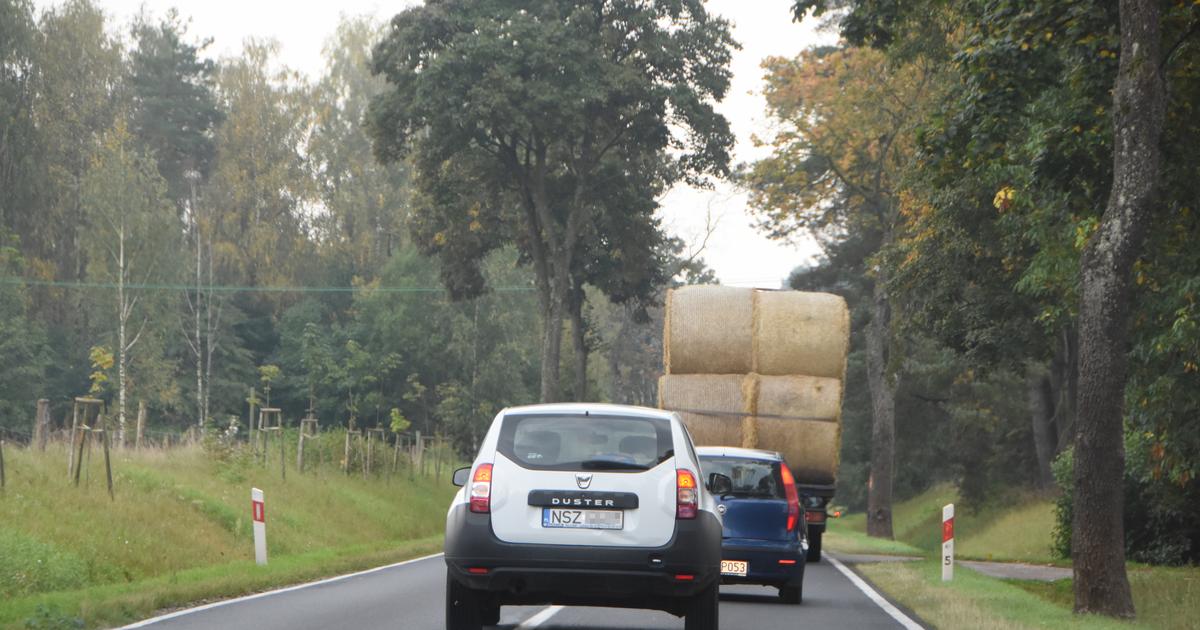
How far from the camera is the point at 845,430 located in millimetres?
65125

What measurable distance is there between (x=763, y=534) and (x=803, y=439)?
30.2 ft

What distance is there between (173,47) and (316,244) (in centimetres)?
1294

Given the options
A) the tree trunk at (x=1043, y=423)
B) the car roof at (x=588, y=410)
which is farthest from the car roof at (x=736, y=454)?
the tree trunk at (x=1043, y=423)

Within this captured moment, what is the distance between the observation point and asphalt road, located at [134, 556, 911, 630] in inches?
512

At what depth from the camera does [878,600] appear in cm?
1714

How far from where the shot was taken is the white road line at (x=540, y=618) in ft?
42.3

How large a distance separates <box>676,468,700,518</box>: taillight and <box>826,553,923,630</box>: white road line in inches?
157

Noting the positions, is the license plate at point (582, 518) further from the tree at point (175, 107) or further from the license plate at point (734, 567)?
the tree at point (175, 107)

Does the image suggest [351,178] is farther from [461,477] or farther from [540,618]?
[461,477]

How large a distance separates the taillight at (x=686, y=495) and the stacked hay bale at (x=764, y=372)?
47.9 feet

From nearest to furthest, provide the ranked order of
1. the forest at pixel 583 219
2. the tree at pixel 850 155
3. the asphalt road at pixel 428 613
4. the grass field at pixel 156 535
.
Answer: the asphalt road at pixel 428 613 → the grass field at pixel 156 535 → the forest at pixel 583 219 → the tree at pixel 850 155

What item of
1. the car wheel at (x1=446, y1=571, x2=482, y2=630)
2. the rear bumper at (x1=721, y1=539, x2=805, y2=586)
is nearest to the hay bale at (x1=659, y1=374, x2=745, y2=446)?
the rear bumper at (x1=721, y1=539, x2=805, y2=586)

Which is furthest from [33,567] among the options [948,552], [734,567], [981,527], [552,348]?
[981,527]

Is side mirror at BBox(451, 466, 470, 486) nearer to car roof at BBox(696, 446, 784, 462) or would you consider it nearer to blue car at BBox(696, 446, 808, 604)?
blue car at BBox(696, 446, 808, 604)
